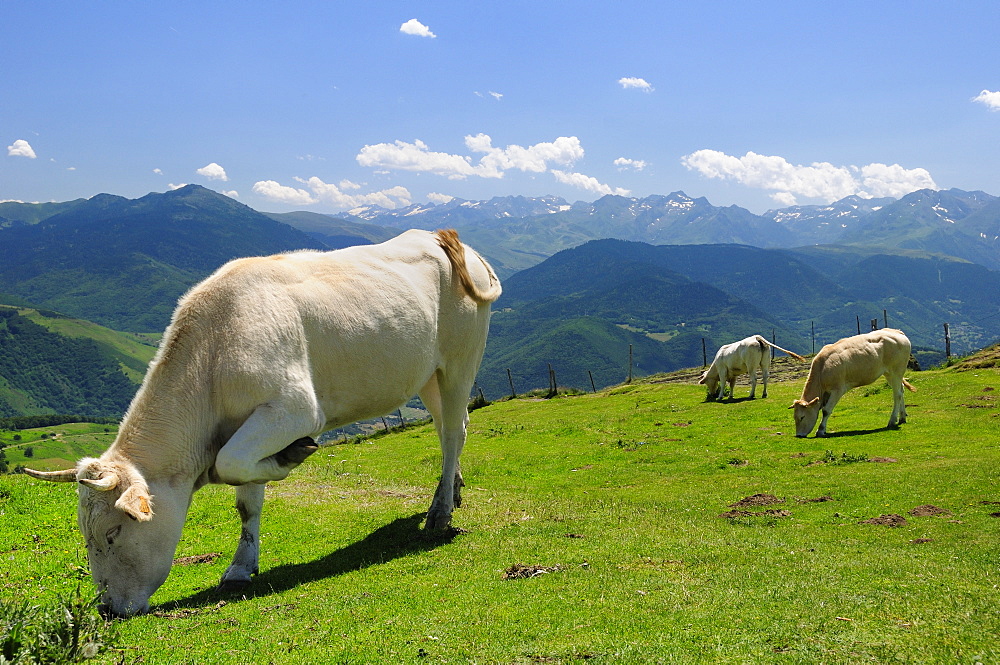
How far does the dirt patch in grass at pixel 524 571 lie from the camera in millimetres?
8305

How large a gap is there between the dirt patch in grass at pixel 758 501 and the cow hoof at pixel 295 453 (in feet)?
32.8

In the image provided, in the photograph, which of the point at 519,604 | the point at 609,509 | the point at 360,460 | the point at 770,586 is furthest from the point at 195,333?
the point at 360,460

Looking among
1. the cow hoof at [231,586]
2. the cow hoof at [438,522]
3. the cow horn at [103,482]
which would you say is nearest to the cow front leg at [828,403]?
the cow hoof at [438,522]

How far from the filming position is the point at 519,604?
7055mm

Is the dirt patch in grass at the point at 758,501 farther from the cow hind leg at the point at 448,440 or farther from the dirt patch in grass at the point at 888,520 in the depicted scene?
the cow hind leg at the point at 448,440

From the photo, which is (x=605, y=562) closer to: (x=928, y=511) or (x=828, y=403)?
(x=928, y=511)

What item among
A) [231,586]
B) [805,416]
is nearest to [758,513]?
[231,586]

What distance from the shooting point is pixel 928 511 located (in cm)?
1245

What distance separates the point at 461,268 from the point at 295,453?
4.43 meters

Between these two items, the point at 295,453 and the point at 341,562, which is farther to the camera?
the point at 341,562

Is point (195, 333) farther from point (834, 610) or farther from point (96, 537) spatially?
point (834, 610)

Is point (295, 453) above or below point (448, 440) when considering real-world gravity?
above

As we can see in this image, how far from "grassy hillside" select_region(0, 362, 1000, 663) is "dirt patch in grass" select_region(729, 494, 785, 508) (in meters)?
0.08

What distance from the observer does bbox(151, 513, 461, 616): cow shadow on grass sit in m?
7.73
